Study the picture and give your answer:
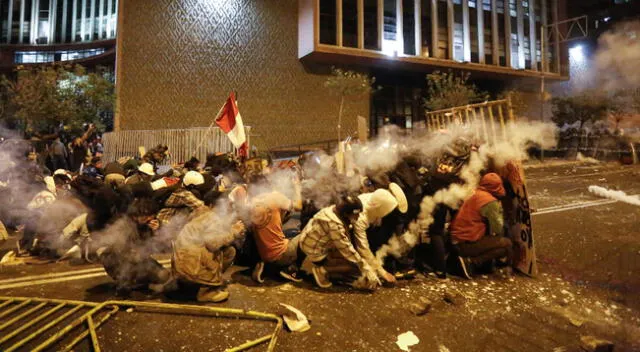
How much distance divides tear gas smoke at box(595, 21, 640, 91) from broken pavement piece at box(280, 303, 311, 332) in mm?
5392

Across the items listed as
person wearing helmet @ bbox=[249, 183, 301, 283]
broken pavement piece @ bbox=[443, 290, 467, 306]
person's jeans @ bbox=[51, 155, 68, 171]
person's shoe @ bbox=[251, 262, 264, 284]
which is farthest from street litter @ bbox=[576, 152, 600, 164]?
person's jeans @ bbox=[51, 155, 68, 171]

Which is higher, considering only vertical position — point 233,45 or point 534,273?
point 233,45

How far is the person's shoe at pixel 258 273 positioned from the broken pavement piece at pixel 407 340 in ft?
6.33

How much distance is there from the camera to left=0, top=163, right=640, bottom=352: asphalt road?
3334 millimetres

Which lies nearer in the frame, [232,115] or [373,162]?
[373,162]

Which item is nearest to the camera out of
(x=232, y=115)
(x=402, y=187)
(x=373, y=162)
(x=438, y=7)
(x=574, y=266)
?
(x=402, y=187)

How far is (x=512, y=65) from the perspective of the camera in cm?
2561

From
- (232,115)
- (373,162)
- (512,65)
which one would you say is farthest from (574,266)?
(512,65)

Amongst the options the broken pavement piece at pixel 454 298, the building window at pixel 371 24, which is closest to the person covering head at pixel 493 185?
the broken pavement piece at pixel 454 298

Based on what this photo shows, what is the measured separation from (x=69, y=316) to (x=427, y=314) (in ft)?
Answer: 11.6

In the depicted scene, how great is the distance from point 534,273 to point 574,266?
90cm

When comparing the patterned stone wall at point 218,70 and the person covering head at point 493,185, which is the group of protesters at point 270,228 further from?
the patterned stone wall at point 218,70

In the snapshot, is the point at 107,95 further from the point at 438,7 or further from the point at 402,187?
the point at 438,7

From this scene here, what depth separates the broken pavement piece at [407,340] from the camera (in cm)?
328
